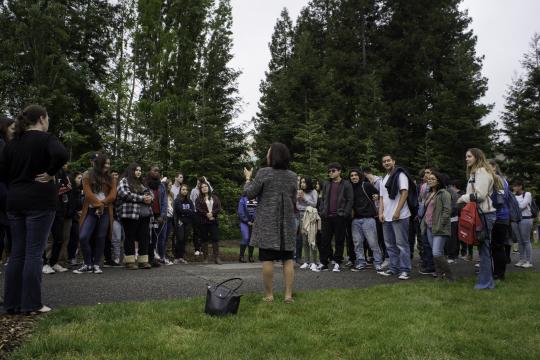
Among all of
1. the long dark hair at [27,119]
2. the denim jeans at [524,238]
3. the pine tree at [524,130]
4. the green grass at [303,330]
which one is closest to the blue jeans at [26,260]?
the green grass at [303,330]

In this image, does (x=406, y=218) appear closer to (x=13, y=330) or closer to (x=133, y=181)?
(x=133, y=181)

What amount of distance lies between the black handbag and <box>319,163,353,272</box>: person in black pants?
440cm

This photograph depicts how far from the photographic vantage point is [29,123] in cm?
455

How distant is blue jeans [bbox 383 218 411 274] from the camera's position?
8.02 metres

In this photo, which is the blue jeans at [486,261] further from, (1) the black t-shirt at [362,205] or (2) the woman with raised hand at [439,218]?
(1) the black t-shirt at [362,205]

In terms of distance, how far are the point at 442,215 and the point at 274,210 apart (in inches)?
136

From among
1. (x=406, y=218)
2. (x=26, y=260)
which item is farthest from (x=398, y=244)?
(x=26, y=260)

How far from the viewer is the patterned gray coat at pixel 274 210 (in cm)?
540

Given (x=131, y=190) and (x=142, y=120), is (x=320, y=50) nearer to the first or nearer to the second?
(x=142, y=120)

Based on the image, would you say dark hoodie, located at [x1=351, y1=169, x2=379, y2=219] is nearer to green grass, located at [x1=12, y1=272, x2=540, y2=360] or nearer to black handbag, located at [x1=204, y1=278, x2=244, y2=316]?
green grass, located at [x1=12, y1=272, x2=540, y2=360]

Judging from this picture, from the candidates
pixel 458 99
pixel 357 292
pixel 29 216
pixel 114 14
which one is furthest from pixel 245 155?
pixel 29 216

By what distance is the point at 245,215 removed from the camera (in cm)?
1118

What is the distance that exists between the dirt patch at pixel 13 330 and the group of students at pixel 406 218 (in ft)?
19.3

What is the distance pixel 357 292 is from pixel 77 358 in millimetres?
4177
